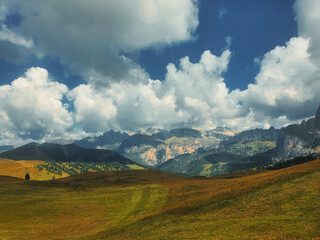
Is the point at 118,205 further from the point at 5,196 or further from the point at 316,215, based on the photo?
the point at 316,215

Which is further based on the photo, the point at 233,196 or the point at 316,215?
the point at 233,196

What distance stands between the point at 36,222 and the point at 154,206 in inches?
1454

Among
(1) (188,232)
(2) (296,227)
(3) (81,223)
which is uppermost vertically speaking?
(2) (296,227)

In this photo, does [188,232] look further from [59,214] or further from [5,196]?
[5,196]

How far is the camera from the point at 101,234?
45.3 m

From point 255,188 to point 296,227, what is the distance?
3123 cm

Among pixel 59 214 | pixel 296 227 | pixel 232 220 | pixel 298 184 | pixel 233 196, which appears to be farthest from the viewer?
pixel 59 214

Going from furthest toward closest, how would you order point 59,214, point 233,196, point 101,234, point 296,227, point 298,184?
point 59,214
point 233,196
point 298,184
point 101,234
point 296,227

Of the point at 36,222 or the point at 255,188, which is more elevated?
the point at 255,188

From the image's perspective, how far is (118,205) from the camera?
78.3 meters

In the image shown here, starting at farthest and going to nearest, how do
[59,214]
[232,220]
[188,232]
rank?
[59,214], [232,220], [188,232]

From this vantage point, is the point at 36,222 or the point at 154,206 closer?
the point at 36,222

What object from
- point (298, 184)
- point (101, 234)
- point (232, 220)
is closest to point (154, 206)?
point (101, 234)

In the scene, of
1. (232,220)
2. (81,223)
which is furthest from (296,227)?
(81,223)
